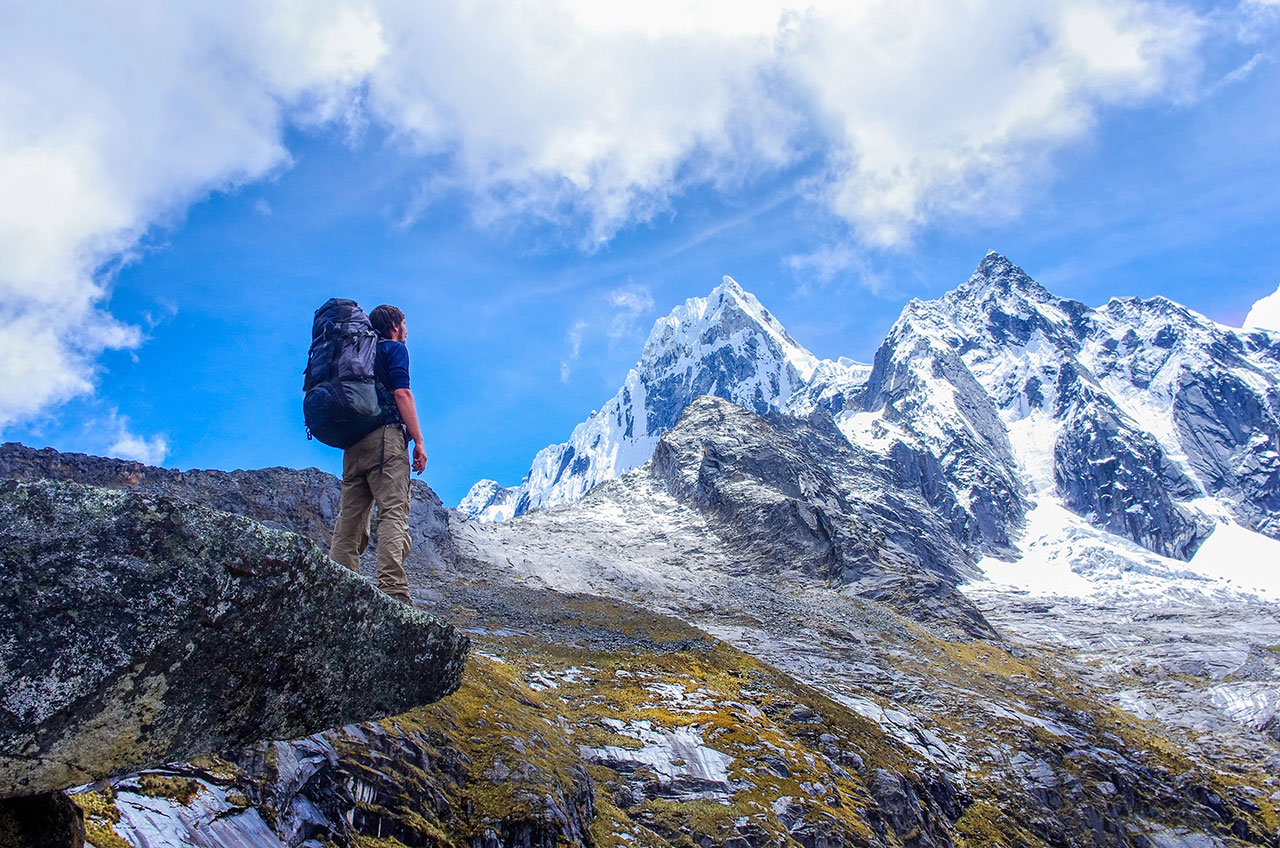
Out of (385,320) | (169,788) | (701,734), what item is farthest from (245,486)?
(385,320)

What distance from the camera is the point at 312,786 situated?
10.3 meters

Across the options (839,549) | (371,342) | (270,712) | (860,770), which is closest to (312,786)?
(270,712)

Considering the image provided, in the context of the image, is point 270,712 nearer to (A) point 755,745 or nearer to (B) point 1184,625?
(A) point 755,745

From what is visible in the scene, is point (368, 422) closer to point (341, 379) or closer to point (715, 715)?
point (341, 379)

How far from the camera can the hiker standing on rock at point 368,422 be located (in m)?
8.40

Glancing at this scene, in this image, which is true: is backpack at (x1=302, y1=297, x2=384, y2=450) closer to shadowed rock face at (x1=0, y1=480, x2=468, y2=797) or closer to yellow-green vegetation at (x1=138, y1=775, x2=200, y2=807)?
shadowed rock face at (x1=0, y1=480, x2=468, y2=797)

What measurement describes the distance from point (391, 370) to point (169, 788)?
5579mm

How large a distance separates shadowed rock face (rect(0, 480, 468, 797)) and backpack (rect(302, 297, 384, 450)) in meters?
2.90

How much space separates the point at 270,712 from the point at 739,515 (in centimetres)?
9657

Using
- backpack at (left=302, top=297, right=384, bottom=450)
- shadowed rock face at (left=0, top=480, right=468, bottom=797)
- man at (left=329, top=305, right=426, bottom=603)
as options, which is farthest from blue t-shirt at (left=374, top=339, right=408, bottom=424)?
shadowed rock face at (left=0, top=480, right=468, bottom=797)

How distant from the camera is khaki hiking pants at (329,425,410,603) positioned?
340 inches

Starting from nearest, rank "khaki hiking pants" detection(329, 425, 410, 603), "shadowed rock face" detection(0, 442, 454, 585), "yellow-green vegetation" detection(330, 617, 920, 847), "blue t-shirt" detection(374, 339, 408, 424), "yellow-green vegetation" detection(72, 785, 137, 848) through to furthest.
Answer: "yellow-green vegetation" detection(72, 785, 137, 848)
"khaki hiking pants" detection(329, 425, 410, 603)
"blue t-shirt" detection(374, 339, 408, 424)
"yellow-green vegetation" detection(330, 617, 920, 847)
"shadowed rock face" detection(0, 442, 454, 585)

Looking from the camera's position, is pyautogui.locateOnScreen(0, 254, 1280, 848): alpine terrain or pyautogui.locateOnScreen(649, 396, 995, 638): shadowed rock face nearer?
pyautogui.locateOnScreen(0, 254, 1280, 848): alpine terrain

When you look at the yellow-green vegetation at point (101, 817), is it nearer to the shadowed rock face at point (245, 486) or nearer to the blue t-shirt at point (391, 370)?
the blue t-shirt at point (391, 370)
